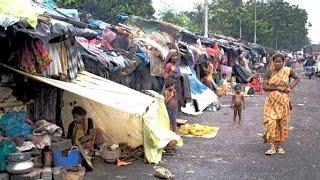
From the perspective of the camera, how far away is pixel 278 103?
861 cm

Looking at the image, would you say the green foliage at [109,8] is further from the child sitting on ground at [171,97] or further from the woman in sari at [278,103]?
the woman in sari at [278,103]

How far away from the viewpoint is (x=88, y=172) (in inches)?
284

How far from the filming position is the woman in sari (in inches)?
339

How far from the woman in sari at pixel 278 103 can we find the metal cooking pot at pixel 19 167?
177 inches

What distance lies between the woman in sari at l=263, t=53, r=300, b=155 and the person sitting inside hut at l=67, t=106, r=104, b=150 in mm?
3226

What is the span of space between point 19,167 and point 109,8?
78.5 feet

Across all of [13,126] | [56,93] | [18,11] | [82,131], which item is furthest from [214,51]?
[18,11]

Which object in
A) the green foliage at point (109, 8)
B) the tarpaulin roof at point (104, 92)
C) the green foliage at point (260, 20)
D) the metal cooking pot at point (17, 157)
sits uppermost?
the green foliage at point (260, 20)

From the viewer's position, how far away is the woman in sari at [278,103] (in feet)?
28.2

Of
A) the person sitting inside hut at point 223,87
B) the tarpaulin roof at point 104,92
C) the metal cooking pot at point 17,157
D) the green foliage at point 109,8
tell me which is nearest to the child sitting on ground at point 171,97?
the tarpaulin roof at point 104,92

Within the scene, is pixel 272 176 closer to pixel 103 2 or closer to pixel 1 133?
pixel 1 133

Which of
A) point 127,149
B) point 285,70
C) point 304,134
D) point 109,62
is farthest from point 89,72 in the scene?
point 304,134

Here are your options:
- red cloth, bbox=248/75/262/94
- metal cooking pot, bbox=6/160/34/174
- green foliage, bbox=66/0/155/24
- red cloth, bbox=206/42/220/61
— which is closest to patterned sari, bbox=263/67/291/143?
metal cooking pot, bbox=6/160/34/174

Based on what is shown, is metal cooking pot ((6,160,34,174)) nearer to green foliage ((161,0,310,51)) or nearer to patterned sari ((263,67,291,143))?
patterned sari ((263,67,291,143))
